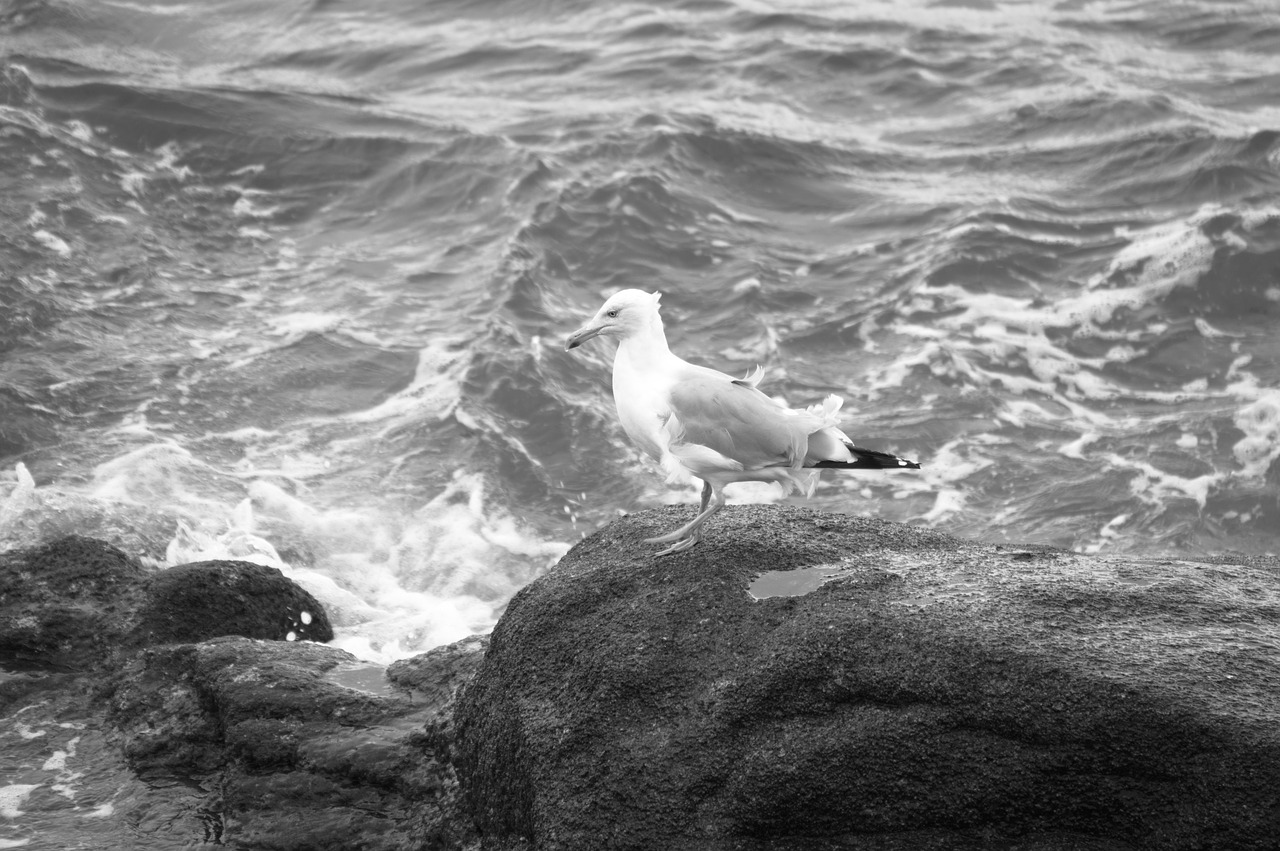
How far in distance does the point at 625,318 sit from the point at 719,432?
724 mm

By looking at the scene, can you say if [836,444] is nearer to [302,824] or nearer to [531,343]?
[302,824]

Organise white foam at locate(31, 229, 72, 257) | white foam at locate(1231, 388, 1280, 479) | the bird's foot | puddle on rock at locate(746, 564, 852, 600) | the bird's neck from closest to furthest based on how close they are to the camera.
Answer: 1. puddle on rock at locate(746, 564, 852, 600)
2. the bird's foot
3. the bird's neck
4. white foam at locate(1231, 388, 1280, 479)
5. white foam at locate(31, 229, 72, 257)

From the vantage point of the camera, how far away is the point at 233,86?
52.2ft

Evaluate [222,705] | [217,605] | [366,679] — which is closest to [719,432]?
[366,679]

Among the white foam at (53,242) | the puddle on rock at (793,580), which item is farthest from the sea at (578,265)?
the puddle on rock at (793,580)

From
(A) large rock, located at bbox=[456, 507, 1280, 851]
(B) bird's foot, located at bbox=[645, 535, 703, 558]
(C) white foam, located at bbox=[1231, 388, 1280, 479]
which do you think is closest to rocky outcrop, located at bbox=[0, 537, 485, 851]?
(A) large rock, located at bbox=[456, 507, 1280, 851]

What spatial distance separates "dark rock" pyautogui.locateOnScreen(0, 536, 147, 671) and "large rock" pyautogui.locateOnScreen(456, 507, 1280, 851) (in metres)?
2.31

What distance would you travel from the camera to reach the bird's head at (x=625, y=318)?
18.4ft

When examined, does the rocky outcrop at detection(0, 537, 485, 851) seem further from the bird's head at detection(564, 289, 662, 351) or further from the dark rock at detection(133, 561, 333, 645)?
the bird's head at detection(564, 289, 662, 351)

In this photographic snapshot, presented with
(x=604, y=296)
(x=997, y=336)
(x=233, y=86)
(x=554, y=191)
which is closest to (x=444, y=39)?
(x=233, y=86)

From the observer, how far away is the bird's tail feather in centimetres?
528

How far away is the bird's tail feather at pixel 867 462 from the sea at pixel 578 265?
2.91m

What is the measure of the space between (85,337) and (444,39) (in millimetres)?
8383

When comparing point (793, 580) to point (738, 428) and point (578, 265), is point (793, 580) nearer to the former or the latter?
point (738, 428)
